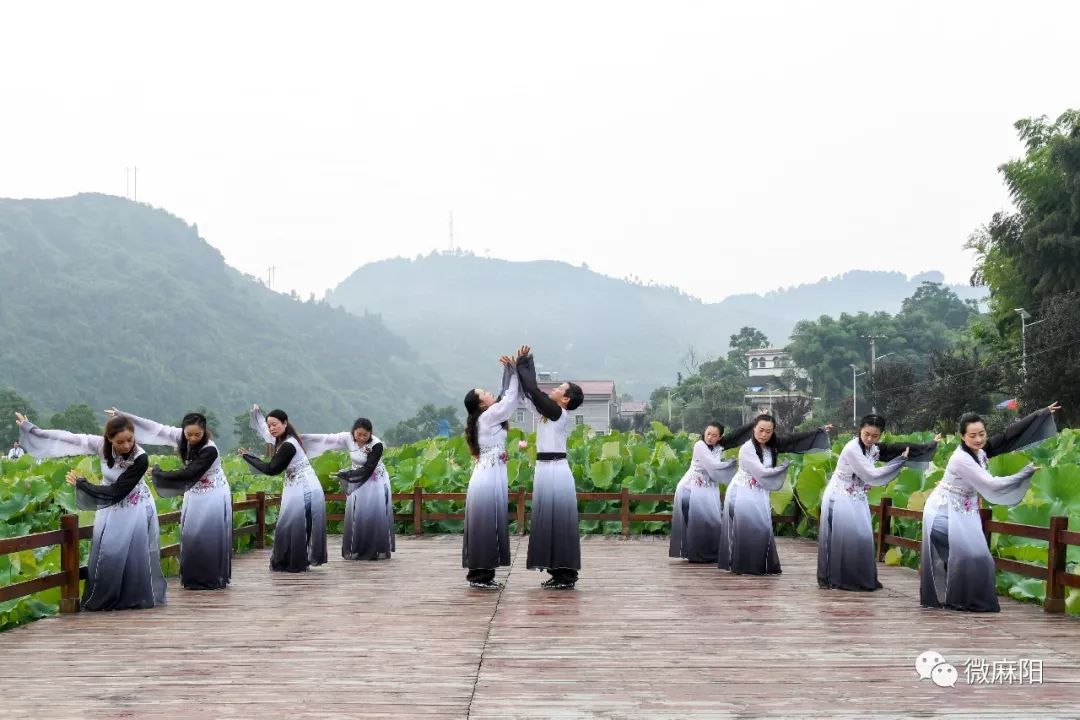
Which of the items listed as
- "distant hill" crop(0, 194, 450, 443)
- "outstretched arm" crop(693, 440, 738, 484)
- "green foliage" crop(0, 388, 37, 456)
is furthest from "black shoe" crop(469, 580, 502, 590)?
"distant hill" crop(0, 194, 450, 443)

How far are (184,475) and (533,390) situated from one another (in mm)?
3023

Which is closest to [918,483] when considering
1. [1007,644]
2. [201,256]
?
[1007,644]

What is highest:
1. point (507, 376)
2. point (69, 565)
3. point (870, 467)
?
point (507, 376)

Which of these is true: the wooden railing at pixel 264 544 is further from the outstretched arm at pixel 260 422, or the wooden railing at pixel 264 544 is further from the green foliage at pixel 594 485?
the outstretched arm at pixel 260 422

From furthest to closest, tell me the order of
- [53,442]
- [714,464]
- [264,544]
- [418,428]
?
[418,428] → [264,544] → [714,464] → [53,442]

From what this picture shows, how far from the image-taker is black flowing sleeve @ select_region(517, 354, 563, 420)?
9.30 metres

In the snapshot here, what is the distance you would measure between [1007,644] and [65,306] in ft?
359

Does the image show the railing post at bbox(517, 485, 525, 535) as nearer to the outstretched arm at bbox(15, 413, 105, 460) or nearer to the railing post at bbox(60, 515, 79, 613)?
the outstretched arm at bbox(15, 413, 105, 460)

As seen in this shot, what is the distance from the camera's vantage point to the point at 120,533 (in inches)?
339

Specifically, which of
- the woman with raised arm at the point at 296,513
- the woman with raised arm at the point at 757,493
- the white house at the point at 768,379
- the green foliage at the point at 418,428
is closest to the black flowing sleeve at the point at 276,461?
the woman with raised arm at the point at 296,513

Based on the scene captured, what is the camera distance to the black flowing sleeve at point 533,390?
9.30m

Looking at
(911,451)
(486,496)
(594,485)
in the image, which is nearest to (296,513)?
(486,496)

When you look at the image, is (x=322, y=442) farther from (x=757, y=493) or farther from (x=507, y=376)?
(x=757, y=493)

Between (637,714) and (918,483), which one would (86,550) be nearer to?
(637,714)
